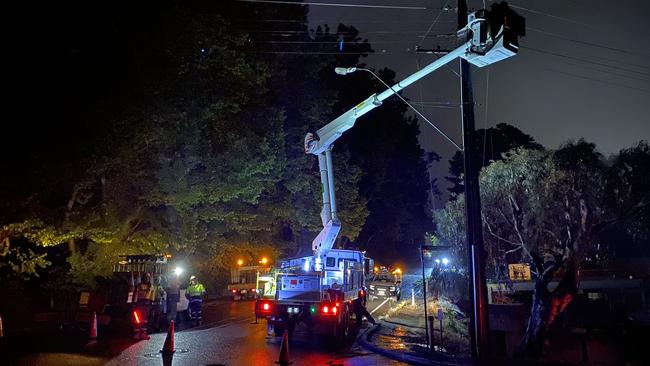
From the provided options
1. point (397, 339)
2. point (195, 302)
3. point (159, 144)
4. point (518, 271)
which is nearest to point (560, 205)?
point (397, 339)

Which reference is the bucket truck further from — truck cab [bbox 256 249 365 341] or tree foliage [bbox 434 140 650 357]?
tree foliage [bbox 434 140 650 357]

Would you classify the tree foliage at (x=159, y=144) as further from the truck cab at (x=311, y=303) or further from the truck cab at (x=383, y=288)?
the truck cab at (x=383, y=288)

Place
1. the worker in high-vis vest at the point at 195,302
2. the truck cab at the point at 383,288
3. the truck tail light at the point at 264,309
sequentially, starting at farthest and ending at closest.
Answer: the truck cab at the point at 383,288 < the worker in high-vis vest at the point at 195,302 < the truck tail light at the point at 264,309

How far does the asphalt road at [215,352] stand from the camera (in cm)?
1206

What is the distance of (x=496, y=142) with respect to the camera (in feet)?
197

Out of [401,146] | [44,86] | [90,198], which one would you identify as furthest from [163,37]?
[401,146]

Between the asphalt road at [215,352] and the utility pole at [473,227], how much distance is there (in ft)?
7.20

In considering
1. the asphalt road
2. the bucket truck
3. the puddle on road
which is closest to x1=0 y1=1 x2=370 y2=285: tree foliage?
the bucket truck

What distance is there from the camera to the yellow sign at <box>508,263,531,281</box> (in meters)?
23.8

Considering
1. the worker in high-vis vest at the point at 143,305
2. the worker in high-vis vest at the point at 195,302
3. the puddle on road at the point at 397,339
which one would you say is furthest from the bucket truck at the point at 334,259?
the worker in high-vis vest at the point at 195,302

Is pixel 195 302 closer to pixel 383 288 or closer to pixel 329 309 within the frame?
pixel 329 309

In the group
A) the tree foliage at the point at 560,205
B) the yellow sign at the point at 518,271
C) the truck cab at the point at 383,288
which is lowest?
the truck cab at the point at 383,288

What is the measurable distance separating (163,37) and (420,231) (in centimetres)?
5158

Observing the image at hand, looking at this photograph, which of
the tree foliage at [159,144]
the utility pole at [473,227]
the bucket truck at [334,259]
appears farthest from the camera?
the tree foliage at [159,144]
